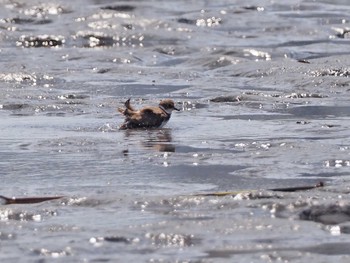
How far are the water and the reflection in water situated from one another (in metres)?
0.02

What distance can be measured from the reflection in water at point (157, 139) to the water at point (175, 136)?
23 millimetres

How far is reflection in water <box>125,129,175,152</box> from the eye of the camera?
843 centimetres

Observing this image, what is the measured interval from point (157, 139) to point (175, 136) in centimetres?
18

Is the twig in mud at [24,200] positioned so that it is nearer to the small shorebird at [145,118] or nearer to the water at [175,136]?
the water at [175,136]

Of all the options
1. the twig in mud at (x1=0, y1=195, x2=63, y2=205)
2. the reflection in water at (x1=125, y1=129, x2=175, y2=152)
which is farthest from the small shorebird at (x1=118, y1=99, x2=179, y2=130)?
the twig in mud at (x1=0, y1=195, x2=63, y2=205)

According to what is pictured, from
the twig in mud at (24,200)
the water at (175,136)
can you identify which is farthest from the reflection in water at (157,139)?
the twig in mud at (24,200)

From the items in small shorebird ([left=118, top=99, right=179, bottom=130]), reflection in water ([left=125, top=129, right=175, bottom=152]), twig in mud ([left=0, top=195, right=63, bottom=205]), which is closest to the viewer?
twig in mud ([left=0, top=195, right=63, bottom=205])

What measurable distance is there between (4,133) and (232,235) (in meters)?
4.04

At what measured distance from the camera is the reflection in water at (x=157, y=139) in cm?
843

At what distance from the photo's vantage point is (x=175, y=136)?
9.03 m

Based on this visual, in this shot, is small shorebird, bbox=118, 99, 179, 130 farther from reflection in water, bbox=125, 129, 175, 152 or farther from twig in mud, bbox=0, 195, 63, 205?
twig in mud, bbox=0, 195, 63, 205

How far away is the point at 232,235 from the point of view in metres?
5.44

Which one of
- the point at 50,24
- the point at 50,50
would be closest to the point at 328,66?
the point at 50,50

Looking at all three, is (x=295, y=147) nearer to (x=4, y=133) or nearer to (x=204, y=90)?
(x=4, y=133)
